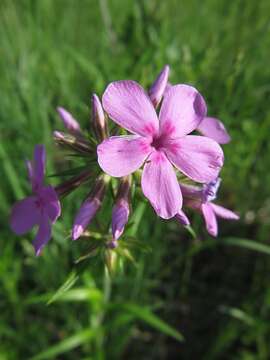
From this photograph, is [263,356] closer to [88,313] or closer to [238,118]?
[88,313]

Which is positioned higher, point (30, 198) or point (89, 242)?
point (30, 198)

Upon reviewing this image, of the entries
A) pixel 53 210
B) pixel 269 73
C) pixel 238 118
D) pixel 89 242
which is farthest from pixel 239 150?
pixel 53 210

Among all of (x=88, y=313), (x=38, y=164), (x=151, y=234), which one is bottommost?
(x=88, y=313)

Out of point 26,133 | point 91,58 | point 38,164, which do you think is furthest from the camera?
point 91,58

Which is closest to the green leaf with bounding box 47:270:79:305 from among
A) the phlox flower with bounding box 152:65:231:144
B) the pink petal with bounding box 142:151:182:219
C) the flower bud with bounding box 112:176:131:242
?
the flower bud with bounding box 112:176:131:242

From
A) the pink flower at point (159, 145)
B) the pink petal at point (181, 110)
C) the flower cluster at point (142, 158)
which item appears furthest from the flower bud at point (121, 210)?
the pink petal at point (181, 110)

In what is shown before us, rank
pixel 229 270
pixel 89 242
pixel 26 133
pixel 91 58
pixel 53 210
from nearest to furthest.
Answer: pixel 53 210 → pixel 89 242 → pixel 26 133 → pixel 229 270 → pixel 91 58

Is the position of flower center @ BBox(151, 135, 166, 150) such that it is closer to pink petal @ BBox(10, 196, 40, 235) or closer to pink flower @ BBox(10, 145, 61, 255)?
pink flower @ BBox(10, 145, 61, 255)
